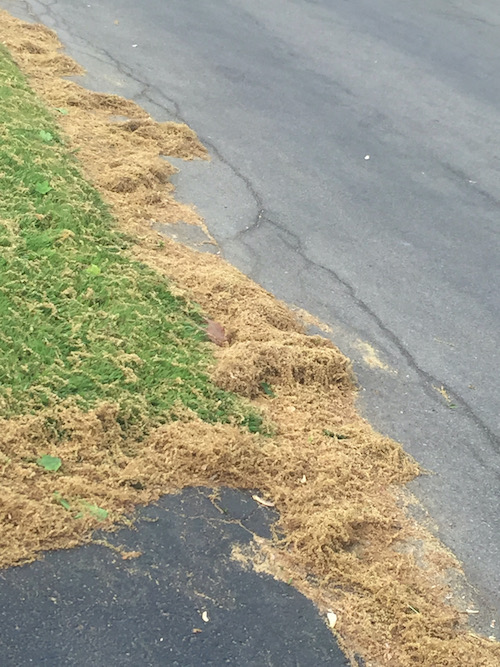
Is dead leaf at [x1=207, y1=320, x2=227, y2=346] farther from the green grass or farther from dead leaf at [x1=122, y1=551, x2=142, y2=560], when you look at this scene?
dead leaf at [x1=122, y1=551, x2=142, y2=560]

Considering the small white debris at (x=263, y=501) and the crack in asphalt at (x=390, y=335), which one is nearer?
the small white debris at (x=263, y=501)

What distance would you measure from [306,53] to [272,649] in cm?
782

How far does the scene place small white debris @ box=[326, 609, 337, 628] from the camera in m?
2.83

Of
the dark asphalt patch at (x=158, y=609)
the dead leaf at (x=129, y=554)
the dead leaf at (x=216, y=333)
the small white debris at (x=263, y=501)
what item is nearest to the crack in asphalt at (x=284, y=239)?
the dead leaf at (x=216, y=333)

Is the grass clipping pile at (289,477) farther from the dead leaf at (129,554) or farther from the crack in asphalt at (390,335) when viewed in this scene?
the crack in asphalt at (390,335)

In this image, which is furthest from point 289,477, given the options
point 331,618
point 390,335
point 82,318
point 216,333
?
point 390,335

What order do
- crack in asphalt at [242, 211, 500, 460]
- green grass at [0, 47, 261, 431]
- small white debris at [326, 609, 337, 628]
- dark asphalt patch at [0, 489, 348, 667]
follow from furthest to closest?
crack in asphalt at [242, 211, 500, 460] → green grass at [0, 47, 261, 431] → small white debris at [326, 609, 337, 628] → dark asphalt patch at [0, 489, 348, 667]

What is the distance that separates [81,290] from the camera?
426 centimetres

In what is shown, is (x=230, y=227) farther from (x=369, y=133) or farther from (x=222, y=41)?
(x=222, y=41)

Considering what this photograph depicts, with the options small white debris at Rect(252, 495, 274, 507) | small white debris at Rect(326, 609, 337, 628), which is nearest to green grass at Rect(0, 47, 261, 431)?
small white debris at Rect(252, 495, 274, 507)

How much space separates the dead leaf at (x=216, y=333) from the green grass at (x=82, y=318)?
63mm

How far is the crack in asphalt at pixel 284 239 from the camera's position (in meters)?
4.19

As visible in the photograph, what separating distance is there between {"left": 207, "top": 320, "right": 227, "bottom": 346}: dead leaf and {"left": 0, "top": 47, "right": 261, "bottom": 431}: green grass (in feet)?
0.21

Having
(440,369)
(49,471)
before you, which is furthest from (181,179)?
(49,471)
